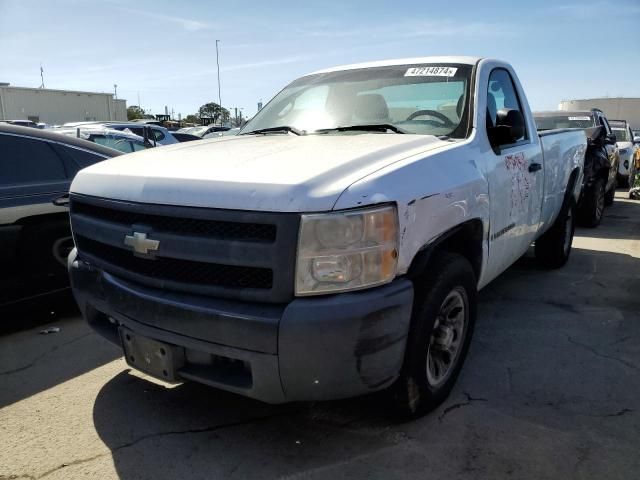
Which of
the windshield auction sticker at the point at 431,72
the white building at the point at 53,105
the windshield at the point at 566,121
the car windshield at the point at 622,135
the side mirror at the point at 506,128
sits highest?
the white building at the point at 53,105

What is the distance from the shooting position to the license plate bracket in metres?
2.33

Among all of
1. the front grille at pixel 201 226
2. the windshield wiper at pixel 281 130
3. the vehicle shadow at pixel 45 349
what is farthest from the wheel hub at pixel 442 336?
the vehicle shadow at pixel 45 349

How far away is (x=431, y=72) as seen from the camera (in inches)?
140

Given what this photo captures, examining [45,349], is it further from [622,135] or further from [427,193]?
[622,135]

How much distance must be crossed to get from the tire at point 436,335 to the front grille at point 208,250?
69 cm

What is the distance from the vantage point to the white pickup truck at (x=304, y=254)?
6.73ft

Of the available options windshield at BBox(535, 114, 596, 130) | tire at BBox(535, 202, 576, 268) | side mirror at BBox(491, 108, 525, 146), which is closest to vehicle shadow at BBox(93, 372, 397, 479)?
side mirror at BBox(491, 108, 525, 146)

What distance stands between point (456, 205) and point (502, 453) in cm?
118

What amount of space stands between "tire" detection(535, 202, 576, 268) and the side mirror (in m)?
2.32

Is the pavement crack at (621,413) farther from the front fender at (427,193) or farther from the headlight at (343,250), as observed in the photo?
the headlight at (343,250)

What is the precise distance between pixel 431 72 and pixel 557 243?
2834mm

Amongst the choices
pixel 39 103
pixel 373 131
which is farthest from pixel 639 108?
pixel 39 103

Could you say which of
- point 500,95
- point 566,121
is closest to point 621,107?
point 566,121

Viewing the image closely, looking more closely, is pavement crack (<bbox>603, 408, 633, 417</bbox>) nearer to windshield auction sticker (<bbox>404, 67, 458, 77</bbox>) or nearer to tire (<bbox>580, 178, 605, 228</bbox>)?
windshield auction sticker (<bbox>404, 67, 458, 77</bbox>)
